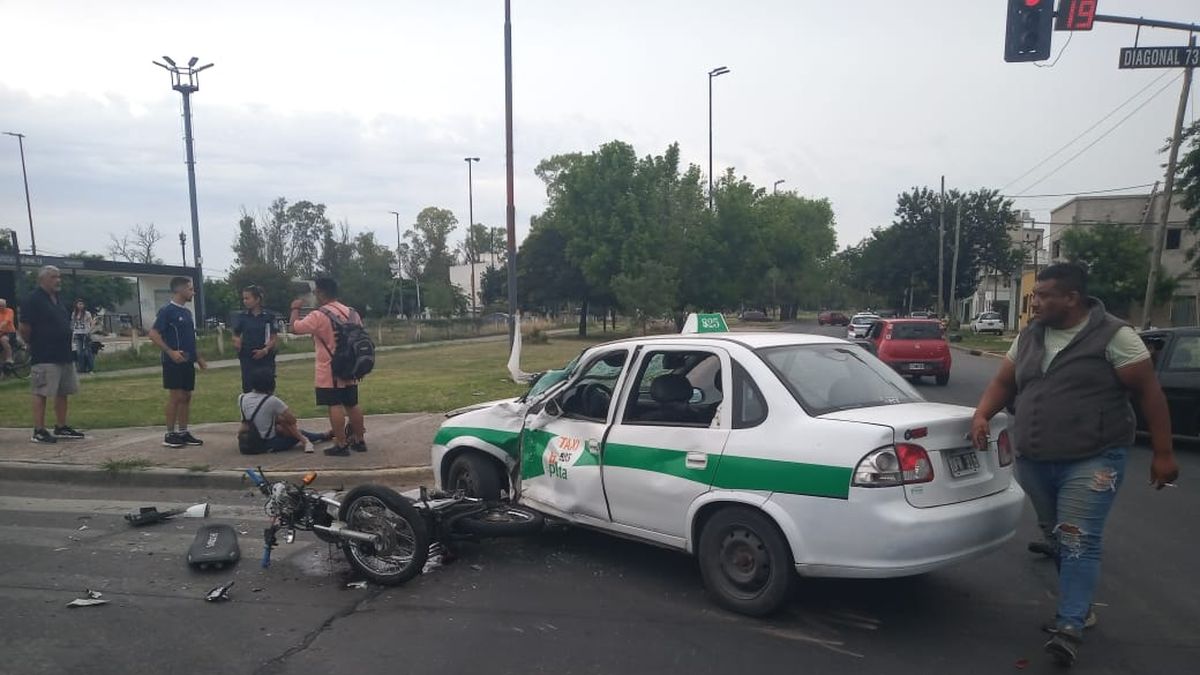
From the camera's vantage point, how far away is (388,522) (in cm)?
520

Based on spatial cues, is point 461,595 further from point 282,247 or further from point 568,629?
point 282,247

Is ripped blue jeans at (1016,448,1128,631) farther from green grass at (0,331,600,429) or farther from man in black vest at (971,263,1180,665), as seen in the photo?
green grass at (0,331,600,429)

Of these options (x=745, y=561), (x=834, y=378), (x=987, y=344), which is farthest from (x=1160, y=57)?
(x=987, y=344)

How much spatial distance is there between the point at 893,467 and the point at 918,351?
15.1 meters

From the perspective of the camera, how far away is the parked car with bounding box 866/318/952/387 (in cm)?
1802

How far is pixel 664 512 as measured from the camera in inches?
189

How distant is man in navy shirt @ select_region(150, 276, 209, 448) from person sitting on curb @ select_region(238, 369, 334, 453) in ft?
2.23

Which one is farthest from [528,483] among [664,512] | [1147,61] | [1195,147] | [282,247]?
[282,247]

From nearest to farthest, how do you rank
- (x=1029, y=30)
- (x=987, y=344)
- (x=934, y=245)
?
(x=1029, y=30) → (x=987, y=344) → (x=934, y=245)

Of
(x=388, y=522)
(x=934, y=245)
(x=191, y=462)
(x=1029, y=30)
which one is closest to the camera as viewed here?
(x=388, y=522)

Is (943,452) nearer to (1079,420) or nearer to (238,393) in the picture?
(1079,420)

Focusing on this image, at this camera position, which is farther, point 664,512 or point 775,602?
point 664,512

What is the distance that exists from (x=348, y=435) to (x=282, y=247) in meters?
85.4

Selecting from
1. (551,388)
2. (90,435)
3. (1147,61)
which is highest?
(1147,61)
